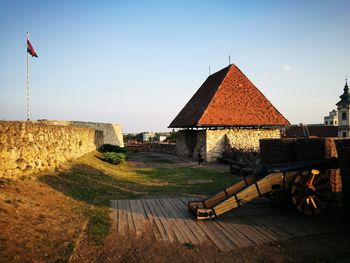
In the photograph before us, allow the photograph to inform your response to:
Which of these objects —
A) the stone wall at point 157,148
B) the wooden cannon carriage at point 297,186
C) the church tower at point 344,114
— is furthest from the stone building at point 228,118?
the church tower at point 344,114

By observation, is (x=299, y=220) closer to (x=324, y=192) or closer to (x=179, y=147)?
(x=324, y=192)

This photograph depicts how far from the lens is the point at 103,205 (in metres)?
7.97

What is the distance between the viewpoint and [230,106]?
22766mm

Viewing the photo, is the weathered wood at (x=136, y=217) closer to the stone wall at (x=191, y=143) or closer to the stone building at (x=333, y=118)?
the stone wall at (x=191, y=143)

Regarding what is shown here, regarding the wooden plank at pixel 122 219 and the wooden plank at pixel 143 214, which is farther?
the wooden plank at pixel 143 214

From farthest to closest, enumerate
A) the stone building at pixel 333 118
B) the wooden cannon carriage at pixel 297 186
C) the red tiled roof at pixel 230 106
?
the stone building at pixel 333 118 < the red tiled roof at pixel 230 106 < the wooden cannon carriage at pixel 297 186

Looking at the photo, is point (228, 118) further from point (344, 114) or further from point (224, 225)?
point (344, 114)

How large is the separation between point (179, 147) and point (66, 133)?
15.7 metres

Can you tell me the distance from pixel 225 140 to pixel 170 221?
15571mm

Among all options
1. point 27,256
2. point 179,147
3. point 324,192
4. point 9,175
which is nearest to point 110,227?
point 27,256

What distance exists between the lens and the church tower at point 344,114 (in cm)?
6253

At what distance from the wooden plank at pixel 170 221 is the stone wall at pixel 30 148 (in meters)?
4.00

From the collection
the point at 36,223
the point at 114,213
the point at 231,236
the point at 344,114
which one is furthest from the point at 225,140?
the point at 344,114

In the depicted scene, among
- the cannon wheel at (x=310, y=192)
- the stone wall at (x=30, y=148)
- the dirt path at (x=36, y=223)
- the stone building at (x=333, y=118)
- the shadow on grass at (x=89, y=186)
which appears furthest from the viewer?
the stone building at (x=333, y=118)
